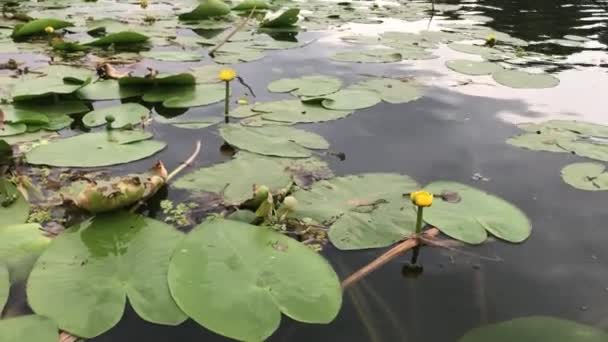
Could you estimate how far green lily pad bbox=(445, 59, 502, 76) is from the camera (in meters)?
2.73

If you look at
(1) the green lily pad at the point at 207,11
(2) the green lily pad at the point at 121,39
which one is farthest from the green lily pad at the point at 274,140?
(1) the green lily pad at the point at 207,11

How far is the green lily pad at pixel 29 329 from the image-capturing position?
96 cm

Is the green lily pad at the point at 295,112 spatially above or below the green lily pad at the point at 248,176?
below

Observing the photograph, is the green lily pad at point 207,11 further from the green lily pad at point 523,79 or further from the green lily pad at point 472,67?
the green lily pad at point 523,79

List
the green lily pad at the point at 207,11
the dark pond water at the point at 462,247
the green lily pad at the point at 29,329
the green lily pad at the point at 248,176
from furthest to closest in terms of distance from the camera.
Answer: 1. the green lily pad at the point at 207,11
2. the green lily pad at the point at 248,176
3. the dark pond water at the point at 462,247
4. the green lily pad at the point at 29,329

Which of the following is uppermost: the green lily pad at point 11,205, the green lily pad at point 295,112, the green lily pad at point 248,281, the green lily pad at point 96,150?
the green lily pad at point 248,281

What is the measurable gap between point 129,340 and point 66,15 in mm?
3430

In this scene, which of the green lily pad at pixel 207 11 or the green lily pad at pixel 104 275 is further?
the green lily pad at pixel 207 11

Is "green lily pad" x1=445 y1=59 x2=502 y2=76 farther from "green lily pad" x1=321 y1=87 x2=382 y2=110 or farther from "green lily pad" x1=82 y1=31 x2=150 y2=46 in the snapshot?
"green lily pad" x1=82 y1=31 x2=150 y2=46

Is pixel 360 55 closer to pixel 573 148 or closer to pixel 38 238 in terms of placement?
pixel 573 148

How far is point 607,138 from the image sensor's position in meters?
1.95

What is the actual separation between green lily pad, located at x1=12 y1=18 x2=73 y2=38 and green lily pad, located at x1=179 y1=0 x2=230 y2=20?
919mm

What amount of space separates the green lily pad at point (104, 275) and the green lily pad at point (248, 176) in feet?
0.77

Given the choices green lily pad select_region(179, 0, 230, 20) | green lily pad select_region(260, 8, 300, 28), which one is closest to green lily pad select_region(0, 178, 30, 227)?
green lily pad select_region(260, 8, 300, 28)
